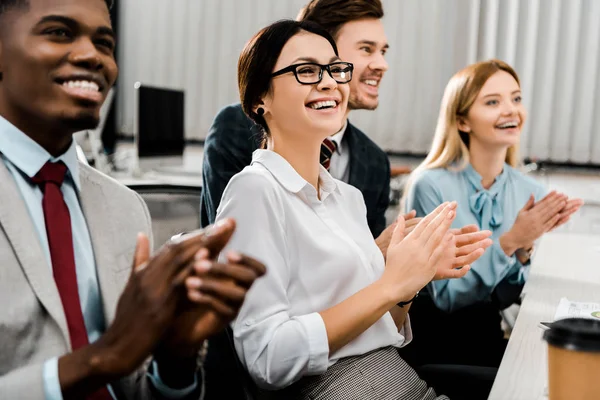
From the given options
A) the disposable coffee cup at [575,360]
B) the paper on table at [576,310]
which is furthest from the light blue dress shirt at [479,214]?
the disposable coffee cup at [575,360]

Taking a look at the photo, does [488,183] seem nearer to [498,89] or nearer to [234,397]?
[498,89]

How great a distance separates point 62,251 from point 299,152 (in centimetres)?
61

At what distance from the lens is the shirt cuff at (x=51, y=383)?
761 mm

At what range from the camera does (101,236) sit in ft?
3.26

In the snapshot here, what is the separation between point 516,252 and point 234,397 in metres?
1.16

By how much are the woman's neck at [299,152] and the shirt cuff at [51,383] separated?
2.41 feet

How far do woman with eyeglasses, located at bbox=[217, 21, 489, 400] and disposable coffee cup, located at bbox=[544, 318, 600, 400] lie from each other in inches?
15.0

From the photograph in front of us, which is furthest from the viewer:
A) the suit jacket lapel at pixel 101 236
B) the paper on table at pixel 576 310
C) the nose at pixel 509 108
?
the nose at pixel 509 108

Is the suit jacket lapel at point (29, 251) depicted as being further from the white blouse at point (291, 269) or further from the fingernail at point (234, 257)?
the white blouse at point (291, 269)

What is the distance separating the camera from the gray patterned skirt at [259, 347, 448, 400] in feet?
3.96

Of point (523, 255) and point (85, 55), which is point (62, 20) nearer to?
point (85, 55)

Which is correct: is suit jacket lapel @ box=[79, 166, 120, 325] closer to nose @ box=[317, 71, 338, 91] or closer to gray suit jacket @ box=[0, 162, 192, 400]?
gray suit jacket @ box=[0, 162, 192, 400]

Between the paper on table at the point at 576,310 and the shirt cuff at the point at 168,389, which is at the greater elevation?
the shirt cuff at the point at 168,389

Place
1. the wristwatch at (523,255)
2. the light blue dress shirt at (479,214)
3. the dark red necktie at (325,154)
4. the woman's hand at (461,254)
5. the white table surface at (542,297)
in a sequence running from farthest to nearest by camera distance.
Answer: the wristwatch at (523,255)
the light blue dress shirt at (479,214)
the dark red necktie at (325,154)
the woman's hand at (461,254)
the white table surface at (542,297)
